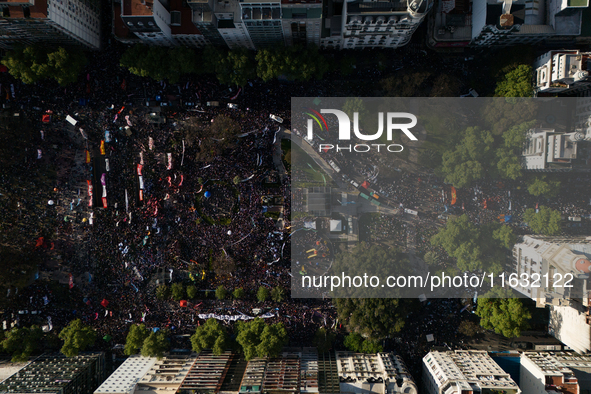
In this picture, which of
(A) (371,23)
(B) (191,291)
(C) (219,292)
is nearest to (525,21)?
(A) (371,23)

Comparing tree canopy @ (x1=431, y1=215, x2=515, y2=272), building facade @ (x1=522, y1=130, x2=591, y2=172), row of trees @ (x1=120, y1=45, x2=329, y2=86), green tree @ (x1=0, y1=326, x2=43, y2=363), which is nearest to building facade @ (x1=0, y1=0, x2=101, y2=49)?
row of trees @ (x1=120, y1=45, x2=329, y2=86)

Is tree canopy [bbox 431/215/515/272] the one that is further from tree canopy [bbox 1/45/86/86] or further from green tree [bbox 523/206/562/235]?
tree canopy [bbox 1/45/86/86]

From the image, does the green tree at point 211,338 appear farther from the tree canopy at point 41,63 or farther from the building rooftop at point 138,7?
the building rooftop at point 138,7

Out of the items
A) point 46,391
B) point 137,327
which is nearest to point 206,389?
point 137,327

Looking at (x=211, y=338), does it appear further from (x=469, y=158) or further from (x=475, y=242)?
(x=469, y=158)

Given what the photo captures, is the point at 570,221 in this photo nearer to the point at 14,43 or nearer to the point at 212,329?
the point at 212,329
